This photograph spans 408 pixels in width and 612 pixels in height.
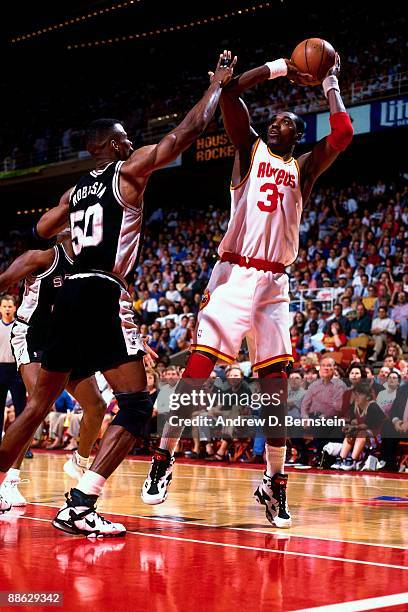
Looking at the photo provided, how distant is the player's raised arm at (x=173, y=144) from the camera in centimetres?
450

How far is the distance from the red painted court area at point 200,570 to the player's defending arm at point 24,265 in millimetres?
1439

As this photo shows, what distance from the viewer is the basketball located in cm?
530

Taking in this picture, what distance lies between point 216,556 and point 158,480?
1.12 metres

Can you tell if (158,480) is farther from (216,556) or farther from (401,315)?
(401,315)

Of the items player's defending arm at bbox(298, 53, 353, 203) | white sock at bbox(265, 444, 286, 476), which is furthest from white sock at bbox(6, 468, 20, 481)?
player's defending arm at bbox(298, 53, 353, 203)

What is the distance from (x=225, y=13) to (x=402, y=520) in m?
20.5

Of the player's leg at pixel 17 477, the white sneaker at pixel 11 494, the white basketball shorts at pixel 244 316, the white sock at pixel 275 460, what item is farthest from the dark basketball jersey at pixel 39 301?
the white sock at pixel 275 460

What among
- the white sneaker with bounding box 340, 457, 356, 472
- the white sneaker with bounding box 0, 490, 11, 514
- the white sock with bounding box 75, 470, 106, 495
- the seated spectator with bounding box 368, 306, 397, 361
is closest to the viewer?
the white sock with bounding box 75, 470, 106, 495

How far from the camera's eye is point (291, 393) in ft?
35.6

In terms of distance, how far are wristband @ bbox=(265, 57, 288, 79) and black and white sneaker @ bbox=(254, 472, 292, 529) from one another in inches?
96.1

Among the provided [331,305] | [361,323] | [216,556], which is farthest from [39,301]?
[331,305]

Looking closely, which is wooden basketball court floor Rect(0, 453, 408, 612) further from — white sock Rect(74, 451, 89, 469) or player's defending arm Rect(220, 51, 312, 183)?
player's defending arm Rect(220, 51, 312, 183)

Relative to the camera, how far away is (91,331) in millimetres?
4590

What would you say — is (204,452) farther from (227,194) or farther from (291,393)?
(227,194)
